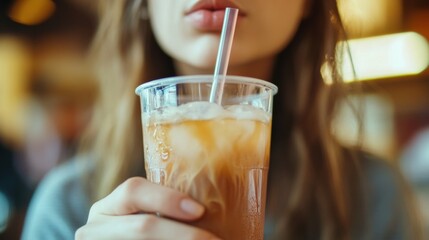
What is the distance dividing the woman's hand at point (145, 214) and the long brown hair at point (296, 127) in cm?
33

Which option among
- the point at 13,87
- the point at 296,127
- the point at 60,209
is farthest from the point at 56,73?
the point at 296,127

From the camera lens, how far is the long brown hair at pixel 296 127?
783 millimetres

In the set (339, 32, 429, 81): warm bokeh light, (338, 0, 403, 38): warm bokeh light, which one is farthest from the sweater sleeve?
(339, 32, 429, 81): warm bokeh light

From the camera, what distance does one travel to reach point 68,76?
1.35m

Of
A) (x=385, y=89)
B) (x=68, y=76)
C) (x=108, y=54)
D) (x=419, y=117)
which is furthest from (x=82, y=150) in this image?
(x=419, y=117)

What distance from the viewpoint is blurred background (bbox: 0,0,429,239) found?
3.80 ft

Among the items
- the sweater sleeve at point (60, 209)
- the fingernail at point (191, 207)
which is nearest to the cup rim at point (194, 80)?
the fingernail at point (191, 207)

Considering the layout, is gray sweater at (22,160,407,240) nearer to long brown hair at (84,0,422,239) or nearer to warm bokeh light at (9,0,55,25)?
long brown hair at (84,0,422,239)

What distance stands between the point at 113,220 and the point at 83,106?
2.81ft

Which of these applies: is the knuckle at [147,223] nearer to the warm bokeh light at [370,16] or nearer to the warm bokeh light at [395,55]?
the warm bokeh light at [370,16]

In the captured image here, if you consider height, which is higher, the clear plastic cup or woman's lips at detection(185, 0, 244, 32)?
woman's lips at detection(185, 0, 244, 32)

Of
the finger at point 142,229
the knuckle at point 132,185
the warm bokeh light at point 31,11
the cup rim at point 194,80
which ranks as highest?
the warm bokeh light at point 31,11

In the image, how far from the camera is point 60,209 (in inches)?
30.9

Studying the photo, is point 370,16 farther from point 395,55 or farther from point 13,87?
point 13,87
